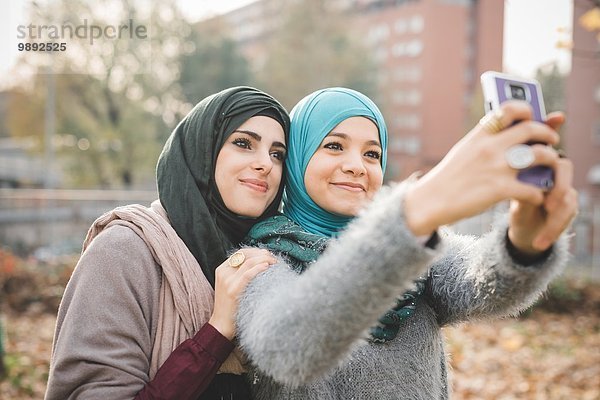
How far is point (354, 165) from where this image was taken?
1.74 m

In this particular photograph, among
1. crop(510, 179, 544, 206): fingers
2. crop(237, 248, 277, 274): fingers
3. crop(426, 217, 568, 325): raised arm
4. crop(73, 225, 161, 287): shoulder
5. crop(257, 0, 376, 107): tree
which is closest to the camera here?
crop(510, 179, 544, 206): fingers

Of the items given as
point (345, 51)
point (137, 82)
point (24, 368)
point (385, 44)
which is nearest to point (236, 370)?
point (24, 368)

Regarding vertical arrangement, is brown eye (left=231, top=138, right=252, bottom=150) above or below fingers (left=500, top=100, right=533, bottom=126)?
below

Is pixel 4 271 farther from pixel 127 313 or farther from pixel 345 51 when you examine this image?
pixel 345 51

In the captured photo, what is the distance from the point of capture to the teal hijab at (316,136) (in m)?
1.81

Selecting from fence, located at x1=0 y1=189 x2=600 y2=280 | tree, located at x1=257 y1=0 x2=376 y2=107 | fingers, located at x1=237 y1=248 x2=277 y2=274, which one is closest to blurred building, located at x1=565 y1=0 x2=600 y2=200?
tree, located at x1=257 y1=0 x2=376 y2=107

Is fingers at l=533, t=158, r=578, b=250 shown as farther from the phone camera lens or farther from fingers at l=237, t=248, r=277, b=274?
fingers at l=237, t=248, r=277, b=274

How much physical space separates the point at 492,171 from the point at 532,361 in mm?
5474

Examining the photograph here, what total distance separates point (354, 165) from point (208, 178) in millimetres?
505

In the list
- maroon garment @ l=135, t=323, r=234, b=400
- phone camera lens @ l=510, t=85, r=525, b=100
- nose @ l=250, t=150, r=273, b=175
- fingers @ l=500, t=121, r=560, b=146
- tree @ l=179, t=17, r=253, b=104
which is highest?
tree @ l=179, t=17, r=253, b=104

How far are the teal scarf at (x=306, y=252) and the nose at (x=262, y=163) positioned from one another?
19 centimetres

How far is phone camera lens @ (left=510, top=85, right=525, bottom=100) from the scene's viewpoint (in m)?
1.15

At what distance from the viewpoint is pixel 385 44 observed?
1898 inches

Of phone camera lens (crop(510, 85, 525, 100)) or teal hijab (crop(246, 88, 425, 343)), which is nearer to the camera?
phone camera lens (crop(510, 85, 525, 100))
